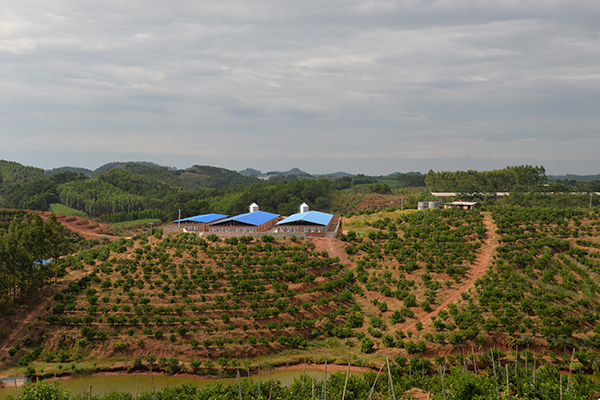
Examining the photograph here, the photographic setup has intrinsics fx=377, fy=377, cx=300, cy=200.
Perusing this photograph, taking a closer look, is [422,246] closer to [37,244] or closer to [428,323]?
[428,323]

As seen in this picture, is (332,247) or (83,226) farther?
(83,226)

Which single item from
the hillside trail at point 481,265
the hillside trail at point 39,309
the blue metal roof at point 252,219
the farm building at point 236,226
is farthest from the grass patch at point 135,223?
the hillside trail at point 481,265

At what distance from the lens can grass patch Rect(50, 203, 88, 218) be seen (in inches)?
3681

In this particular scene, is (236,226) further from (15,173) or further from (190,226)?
(15,173)

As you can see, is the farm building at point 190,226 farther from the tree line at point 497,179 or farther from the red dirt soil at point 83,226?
the tree line at point 497,179

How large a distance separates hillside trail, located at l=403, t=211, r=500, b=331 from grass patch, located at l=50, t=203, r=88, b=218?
286ft

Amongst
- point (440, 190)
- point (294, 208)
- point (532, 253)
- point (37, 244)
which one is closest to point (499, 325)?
point (532, 253)

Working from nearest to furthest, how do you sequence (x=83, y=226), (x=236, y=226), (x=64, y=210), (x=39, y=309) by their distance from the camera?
(x=39, y=309)
(x=236, y=226)
(x=83, y=226)
(x=64, y=210)

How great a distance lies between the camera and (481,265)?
40.2 meters

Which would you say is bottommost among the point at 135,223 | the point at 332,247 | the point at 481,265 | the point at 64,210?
the point at 481,265

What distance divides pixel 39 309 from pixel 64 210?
7278 cm

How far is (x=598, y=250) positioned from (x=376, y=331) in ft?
86.7

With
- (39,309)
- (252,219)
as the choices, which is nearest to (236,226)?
(252,219)

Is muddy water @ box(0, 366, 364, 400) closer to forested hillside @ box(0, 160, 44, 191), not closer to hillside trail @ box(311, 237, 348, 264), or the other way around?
hillside trail @ box(311, 237, 348, 264)
